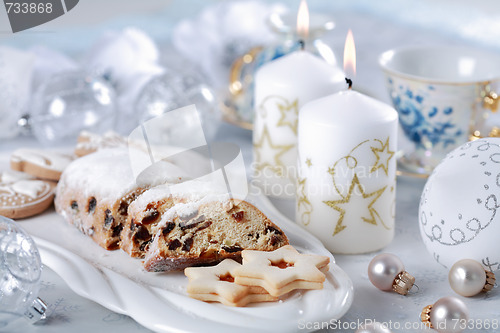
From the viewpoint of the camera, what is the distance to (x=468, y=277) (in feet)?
3.41

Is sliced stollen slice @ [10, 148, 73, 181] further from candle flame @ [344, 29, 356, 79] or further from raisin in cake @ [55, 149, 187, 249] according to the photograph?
candle flame @ [344, 29, 356, 79]

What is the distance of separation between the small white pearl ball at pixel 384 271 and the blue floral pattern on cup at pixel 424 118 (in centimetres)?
52

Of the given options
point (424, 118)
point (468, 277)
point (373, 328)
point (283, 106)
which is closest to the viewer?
point (373, 328)

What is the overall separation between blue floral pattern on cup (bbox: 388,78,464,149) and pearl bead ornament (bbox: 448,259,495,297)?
51 centimetres

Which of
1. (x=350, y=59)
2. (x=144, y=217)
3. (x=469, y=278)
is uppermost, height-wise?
(x=350, y=59)

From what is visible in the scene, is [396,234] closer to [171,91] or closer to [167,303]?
[167,303]

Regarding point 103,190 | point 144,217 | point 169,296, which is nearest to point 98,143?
point 103,190

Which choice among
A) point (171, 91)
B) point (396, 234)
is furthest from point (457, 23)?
point (396, 234)

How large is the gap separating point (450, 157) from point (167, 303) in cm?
54

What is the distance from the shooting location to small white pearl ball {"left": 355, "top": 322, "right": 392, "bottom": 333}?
3.02 feet

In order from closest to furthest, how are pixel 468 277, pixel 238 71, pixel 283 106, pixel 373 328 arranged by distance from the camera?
1. pixel 373 328
2. pixel 468 277
3. pixel 283 106
4. pixel 238 71

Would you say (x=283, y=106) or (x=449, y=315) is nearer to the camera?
(x=449, y=315)

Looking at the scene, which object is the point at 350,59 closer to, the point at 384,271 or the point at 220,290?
the point at 384,271

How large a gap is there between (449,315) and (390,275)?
0.13 metres
